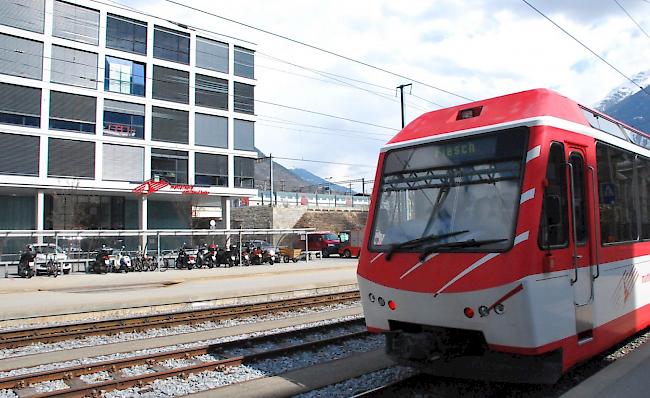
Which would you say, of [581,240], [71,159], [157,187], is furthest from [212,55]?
[581,240]

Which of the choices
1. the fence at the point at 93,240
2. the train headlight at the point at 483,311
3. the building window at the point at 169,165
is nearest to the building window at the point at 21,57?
the building window at the point at 169,165

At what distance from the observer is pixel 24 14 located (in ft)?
120

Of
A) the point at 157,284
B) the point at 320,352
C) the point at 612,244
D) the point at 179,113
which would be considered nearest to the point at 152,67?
the point at 179,113

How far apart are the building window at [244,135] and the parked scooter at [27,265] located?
86.8ft

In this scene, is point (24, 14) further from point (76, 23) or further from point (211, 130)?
point (211, 130)

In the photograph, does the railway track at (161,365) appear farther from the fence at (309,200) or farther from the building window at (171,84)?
the fence at (309,200)

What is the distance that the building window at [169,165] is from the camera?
4312 cm

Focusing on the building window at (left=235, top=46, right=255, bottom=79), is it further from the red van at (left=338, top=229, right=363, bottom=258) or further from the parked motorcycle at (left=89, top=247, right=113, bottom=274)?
the parked motorcycle at (left=89, top=247, right=113, bottom=274)

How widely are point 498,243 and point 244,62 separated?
1816 inches

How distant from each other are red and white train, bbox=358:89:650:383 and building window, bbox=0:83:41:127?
37049mm

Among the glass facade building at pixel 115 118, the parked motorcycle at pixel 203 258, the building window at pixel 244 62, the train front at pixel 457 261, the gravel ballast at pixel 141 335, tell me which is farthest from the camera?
the building window at pixel 244 62

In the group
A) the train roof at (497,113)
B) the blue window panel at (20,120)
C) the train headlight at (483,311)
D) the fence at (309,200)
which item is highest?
the blue window panel at (20,120)

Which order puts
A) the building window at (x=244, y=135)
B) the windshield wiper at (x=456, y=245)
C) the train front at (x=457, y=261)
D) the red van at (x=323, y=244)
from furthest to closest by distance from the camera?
1. the building window at (x=244, y=135)
2. the red van at (x=323, y=244)
3. the windshield wiper at (x=456, y=245)
4. the train front at (x=457, y=261)

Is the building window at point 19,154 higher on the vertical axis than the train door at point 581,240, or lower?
higher
